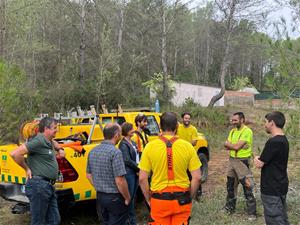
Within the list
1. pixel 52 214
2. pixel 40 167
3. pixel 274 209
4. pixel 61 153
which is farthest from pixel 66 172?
pixel 274 209

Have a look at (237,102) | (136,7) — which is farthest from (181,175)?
(237,102)

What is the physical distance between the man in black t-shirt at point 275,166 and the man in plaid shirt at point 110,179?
1.59 m

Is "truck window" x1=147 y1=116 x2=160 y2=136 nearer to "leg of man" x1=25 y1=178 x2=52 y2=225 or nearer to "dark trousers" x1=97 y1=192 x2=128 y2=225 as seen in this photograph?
"dark trousers" x1=97 y1=192 x2=128 y2=225

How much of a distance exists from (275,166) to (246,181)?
6.52 feet

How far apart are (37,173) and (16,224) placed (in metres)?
2.37

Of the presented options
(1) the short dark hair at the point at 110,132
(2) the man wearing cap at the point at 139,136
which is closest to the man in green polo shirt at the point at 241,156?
(2) the man wearing cap at the point at 139,136

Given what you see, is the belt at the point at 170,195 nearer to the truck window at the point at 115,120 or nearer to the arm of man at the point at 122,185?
the arm of man at the point at 122,185

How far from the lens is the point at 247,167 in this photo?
6.57 m

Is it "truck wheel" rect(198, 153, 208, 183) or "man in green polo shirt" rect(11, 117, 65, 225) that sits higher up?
"man in green polo shirt" rect(11, 117, 65, 225)

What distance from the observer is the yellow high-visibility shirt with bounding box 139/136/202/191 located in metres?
3.71

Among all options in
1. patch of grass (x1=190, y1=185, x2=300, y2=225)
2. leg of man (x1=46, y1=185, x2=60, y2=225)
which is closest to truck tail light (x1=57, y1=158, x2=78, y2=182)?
leg of man (x1=46, y1=185, x2=60, y2=225)

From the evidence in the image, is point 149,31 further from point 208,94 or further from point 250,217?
point 250,217

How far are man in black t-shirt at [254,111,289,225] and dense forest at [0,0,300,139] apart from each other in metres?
1.33

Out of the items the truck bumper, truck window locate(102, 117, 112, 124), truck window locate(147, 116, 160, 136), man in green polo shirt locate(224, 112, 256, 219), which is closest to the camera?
the truck bumper
